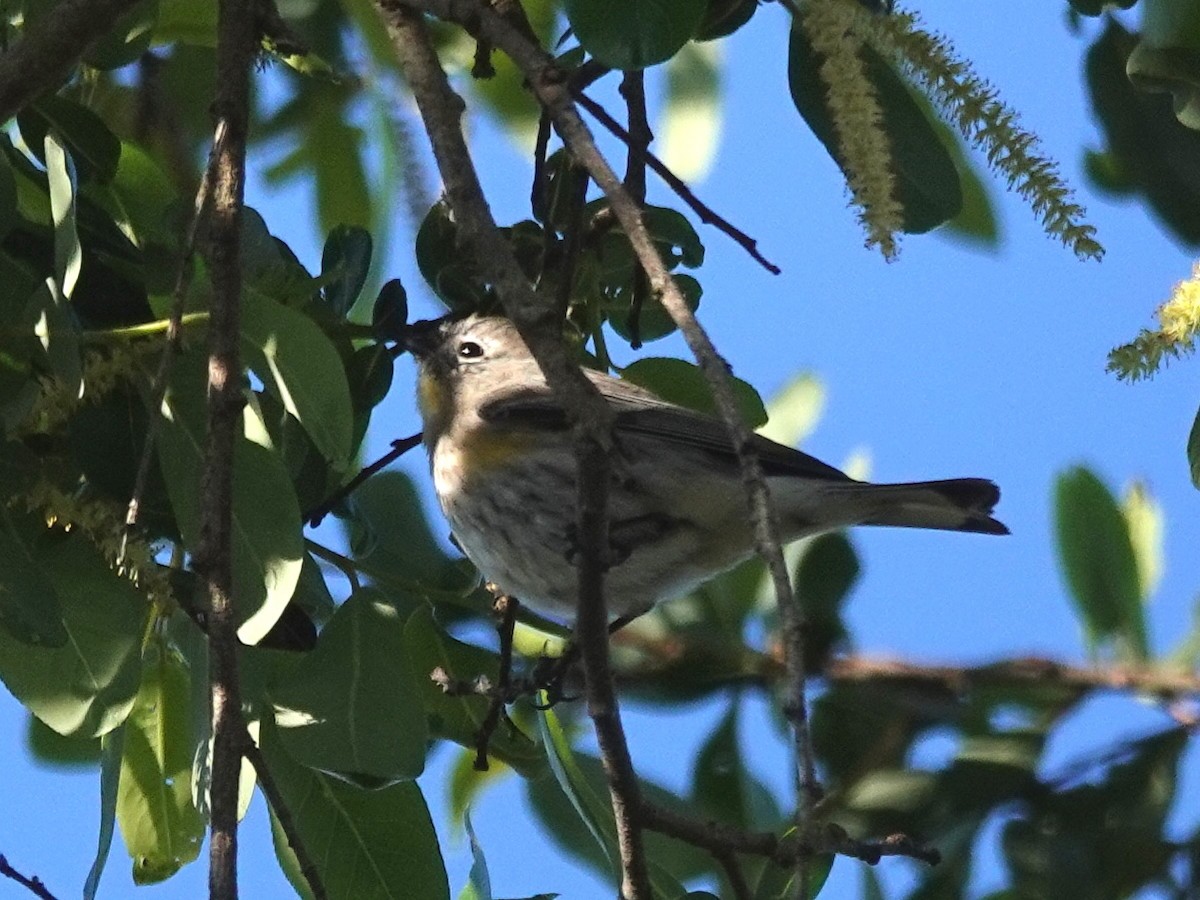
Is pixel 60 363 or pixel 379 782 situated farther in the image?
pixel 379 782

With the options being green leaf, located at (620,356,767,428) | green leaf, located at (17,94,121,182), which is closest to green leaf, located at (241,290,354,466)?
green leaf, located at (17,94,121,182)

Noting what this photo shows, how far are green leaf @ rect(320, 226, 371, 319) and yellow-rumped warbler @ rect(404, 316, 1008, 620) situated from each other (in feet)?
2.01

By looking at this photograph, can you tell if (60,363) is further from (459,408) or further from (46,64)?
(459,408)

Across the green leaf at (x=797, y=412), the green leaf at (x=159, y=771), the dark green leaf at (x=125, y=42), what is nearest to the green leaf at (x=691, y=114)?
the green leaf at (x=797, y=412)

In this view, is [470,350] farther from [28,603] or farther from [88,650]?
[28,603]

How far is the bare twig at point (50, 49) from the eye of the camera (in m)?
2.25

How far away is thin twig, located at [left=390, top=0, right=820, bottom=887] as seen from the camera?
4.80 feet

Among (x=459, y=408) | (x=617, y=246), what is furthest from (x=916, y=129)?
(x=459, y=408)

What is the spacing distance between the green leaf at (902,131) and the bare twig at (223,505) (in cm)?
84

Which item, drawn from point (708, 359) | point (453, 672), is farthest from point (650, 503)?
point (708, 359)

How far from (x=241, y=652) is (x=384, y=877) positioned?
386 millimetres

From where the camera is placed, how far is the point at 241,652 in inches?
92.9

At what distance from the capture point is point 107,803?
221 centimetres

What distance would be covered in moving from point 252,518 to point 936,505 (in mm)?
1649
